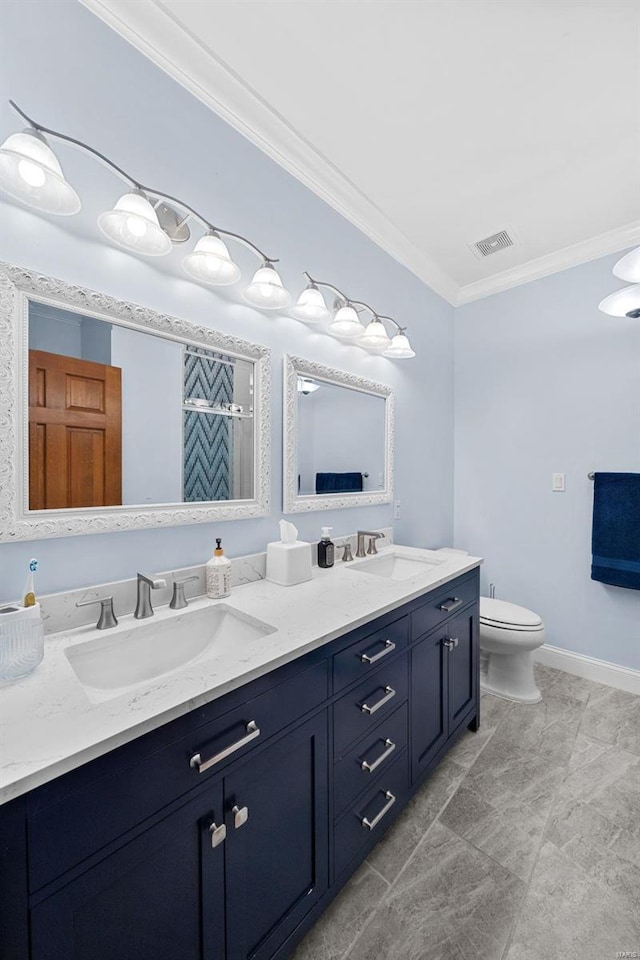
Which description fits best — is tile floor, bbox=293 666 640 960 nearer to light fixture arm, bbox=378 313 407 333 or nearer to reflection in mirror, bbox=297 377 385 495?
reflection in mirror, bbox=297 377 385 495

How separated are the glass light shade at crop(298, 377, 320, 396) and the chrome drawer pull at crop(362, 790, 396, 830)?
1.52m

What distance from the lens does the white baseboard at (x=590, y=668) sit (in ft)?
7.34

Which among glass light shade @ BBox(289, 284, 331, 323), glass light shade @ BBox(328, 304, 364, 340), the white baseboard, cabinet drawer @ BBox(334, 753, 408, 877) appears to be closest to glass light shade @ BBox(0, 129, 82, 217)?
glass light shade @ BBox(289, 284, 331, 323)

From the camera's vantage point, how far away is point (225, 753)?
2.57 ft

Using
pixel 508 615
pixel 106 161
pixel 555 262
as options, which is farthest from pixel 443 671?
pixel 555 262

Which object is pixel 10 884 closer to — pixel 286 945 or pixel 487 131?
pixel 286 945

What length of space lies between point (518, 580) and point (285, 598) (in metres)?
2.00

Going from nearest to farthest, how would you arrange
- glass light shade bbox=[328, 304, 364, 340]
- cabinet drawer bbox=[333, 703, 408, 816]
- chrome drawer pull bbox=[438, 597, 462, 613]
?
cabinet drawer bbox=[333, 703, 408, 816] → chrome drawer pull bbox=[438, 597, 462, 613] → glass light shade bbox=[328, 304, 364, 340]

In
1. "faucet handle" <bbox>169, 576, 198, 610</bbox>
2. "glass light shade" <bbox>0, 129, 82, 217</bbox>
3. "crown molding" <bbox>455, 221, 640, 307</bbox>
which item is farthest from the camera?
"crown molding" <bbox>455, 221, 640, 307</bbox>

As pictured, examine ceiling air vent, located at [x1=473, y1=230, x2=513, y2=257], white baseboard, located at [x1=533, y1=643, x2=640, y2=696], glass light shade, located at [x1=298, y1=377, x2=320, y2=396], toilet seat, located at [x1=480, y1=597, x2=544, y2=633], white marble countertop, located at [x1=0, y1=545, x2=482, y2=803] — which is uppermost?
ceiling air vent, located at [x1=473, y1=230, x2=513, y2=257]

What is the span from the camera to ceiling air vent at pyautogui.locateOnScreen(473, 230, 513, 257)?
2.29 metres

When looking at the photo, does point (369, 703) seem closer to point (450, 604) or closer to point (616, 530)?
point (450, 604)

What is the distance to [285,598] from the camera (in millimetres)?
1309

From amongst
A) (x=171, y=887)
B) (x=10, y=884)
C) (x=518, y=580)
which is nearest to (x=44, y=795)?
(x=10, y=884)
